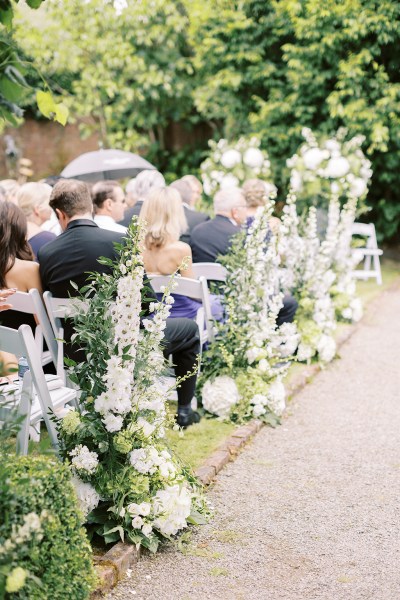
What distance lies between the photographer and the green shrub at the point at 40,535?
8.66ft

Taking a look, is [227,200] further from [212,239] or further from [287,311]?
[287,311]

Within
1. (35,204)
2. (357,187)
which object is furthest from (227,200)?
(357,187)

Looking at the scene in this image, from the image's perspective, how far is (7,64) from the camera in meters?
2.74

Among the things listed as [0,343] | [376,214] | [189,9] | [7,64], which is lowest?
[376,214]

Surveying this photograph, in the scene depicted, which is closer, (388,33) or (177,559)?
(177,559)

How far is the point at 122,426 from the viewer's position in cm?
378

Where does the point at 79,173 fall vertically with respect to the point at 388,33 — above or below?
below

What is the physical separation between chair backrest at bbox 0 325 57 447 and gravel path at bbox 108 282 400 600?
0.88m

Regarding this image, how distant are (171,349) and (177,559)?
1682mm

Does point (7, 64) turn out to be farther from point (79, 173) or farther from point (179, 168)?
point (179, 168)

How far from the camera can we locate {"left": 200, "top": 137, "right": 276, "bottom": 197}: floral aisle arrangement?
10.5 meters

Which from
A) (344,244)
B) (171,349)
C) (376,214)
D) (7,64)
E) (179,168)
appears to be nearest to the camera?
(7,64)

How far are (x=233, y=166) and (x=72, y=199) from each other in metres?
6.38

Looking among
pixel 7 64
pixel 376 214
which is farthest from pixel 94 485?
pixel 376 214
